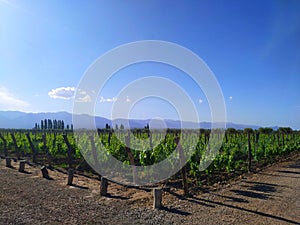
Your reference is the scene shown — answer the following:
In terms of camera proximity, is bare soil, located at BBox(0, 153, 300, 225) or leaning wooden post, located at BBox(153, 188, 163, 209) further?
leaning wooden post, located at BBox(153, 188, 163, 209)

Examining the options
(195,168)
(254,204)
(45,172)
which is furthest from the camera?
(45,172)

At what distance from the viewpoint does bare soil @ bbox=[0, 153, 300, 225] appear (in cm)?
543

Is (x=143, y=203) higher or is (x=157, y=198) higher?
(x=157, y=198)

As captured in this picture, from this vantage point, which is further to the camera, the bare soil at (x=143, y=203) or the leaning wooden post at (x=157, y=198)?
the leaning wooden post at (x=157, y=198)

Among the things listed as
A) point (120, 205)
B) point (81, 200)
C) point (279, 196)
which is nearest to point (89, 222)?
point (120, 205)

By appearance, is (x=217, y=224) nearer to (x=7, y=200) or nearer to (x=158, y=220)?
(x=158, y=220)

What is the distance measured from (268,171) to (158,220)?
767cm

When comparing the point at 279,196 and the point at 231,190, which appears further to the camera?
the point at 231,190

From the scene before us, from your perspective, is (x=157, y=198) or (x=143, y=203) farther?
(x=143, y=203)

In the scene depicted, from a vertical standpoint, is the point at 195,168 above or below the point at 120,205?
above

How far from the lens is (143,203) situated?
6602 mm

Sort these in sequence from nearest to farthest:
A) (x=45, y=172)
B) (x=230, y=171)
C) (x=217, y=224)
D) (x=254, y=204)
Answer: (x=217, y=224), (x=254, y=204), (x=45, y=172), (x=230, y=171)

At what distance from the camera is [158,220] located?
538cm

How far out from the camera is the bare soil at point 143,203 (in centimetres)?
543
